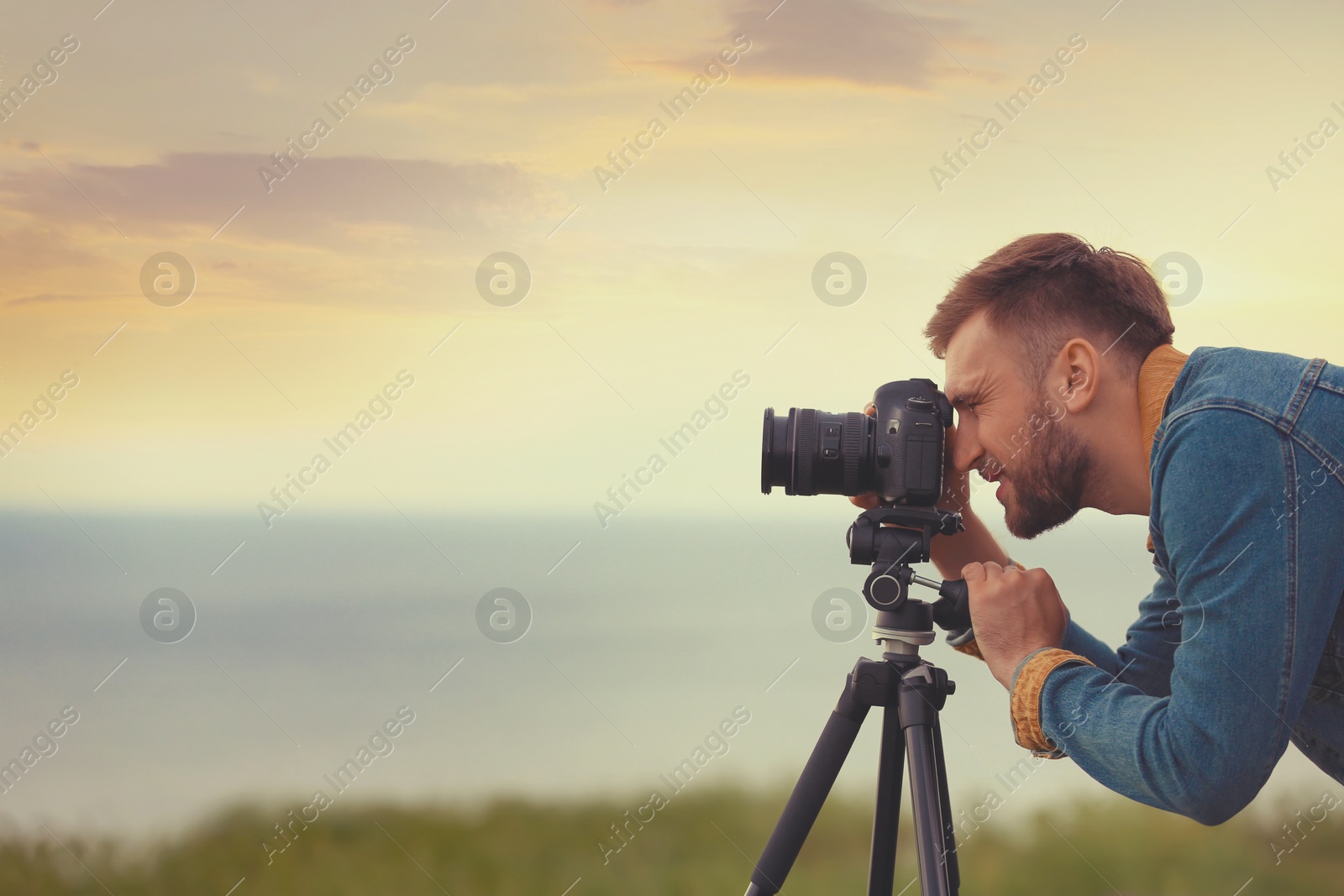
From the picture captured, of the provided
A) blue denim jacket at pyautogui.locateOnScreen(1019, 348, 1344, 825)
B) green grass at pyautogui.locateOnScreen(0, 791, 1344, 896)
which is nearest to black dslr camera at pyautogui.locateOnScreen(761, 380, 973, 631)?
blue denim jacket at pyautogui.locateOnScreen(1019, 348, 1344, 825)

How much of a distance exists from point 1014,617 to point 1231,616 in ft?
0.85

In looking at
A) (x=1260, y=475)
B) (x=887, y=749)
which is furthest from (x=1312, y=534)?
(x=887, y=749)

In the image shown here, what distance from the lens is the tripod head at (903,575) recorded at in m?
1.31

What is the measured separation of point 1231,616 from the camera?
3.16ft

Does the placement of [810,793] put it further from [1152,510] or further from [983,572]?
[1152,510]

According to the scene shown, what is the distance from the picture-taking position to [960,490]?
56.8 inches

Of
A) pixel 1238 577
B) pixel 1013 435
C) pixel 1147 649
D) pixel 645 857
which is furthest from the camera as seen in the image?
pixel 645 857

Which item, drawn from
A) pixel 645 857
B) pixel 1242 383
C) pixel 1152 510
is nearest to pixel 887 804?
pixel 1152 510

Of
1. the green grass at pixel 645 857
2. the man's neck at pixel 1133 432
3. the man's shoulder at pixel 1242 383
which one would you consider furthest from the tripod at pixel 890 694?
the green grass at pixel 645 857

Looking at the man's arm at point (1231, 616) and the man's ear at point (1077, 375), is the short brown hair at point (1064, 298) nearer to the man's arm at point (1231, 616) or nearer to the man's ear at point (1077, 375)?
the man's ear at point (1077, 375)

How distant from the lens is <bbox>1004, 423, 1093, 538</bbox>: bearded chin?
4.19 ft

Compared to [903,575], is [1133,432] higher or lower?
higher

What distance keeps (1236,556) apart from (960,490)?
1.62 feet

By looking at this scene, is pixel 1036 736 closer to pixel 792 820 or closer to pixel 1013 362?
pixel 792 820
